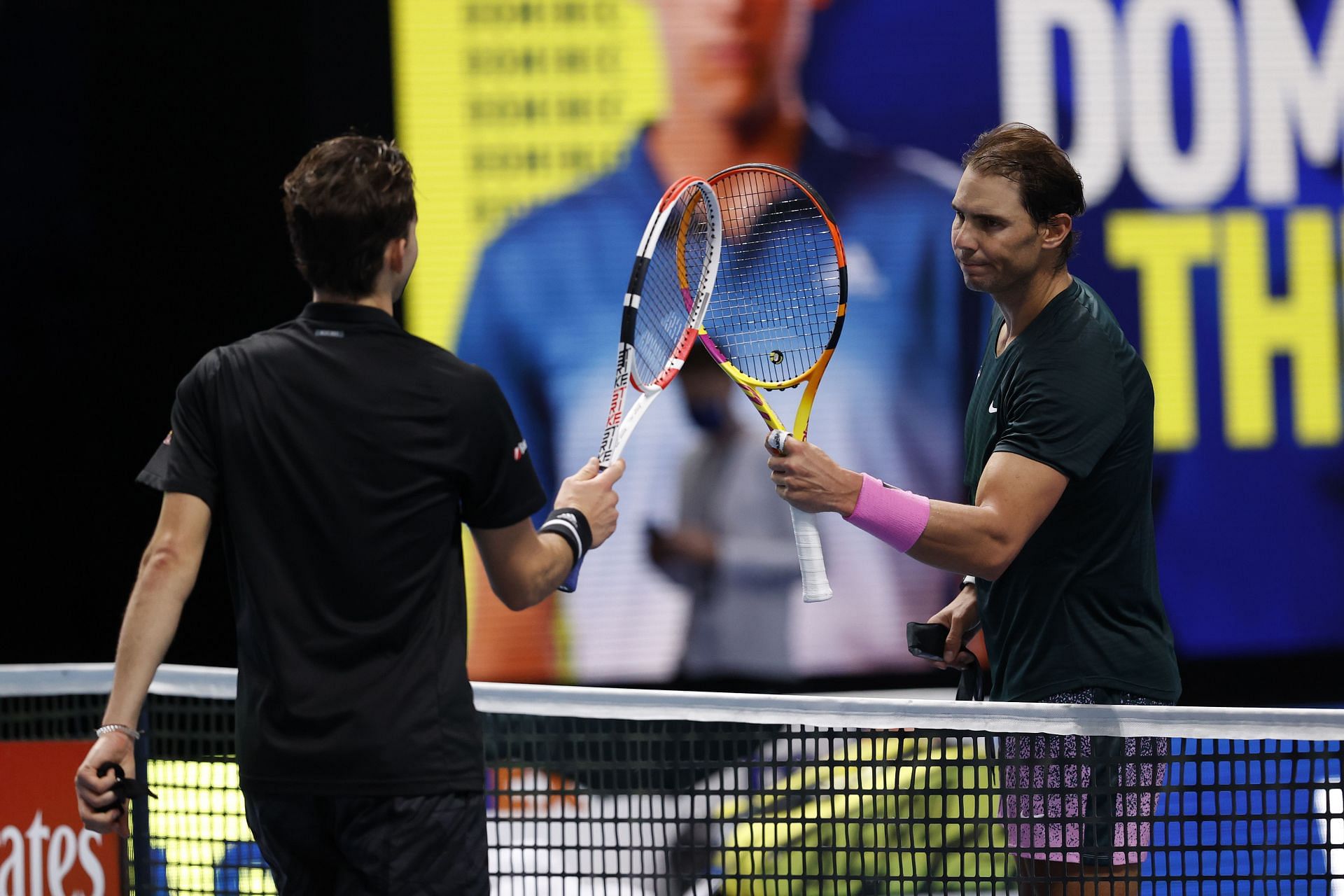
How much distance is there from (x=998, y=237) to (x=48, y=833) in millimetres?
2081

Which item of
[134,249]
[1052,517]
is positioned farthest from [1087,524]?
[134,249]

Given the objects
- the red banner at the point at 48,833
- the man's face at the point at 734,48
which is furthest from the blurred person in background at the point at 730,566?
the red banner at the point at 48,833

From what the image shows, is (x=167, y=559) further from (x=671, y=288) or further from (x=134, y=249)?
(x=134, y=249)

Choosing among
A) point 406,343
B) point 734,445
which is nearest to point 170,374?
point 734,445

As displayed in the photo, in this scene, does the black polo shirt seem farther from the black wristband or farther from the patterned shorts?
the patterned shorts

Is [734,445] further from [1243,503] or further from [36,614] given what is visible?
[36,614]

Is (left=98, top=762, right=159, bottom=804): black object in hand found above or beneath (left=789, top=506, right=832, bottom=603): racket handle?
beneath

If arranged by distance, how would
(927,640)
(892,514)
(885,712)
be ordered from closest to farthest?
(892,514), (885,712), (927,640)

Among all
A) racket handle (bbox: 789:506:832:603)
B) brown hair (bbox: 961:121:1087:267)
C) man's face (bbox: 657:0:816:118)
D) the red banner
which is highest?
man's face (bbox: 657:0:816:118)

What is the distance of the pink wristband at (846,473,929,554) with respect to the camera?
2273 mm

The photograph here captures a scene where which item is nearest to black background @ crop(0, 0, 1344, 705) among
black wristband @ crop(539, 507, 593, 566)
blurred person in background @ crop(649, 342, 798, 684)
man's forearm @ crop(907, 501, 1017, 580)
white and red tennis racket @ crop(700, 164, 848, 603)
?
blurred person in background @ crop(649, 342, 798, 684)

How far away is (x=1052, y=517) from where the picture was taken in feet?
7.61

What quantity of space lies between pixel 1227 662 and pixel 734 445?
2165mm

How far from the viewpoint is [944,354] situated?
5.64 metres
